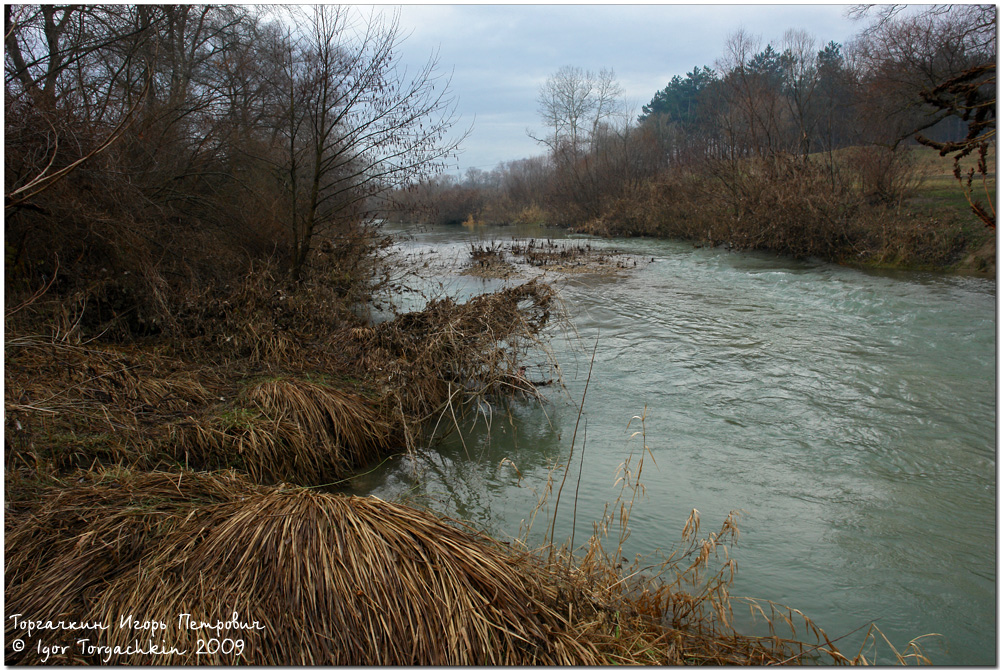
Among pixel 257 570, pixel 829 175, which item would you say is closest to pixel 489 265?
pixel 829 175

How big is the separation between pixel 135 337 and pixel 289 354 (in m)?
1.83

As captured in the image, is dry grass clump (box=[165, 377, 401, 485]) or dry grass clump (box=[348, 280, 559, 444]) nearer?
dry grass clump (box=[165, 377, 401, 485])

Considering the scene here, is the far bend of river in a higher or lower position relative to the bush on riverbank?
lower

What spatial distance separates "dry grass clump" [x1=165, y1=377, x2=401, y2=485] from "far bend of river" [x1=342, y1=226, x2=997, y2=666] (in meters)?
0.33

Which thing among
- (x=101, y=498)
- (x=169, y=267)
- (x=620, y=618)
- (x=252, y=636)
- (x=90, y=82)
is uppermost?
(x=90, y=82)

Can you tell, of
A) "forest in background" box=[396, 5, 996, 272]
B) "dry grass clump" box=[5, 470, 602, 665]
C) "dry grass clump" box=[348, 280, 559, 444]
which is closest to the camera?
"dry grass clump" box=[5, 470, 602, 665]

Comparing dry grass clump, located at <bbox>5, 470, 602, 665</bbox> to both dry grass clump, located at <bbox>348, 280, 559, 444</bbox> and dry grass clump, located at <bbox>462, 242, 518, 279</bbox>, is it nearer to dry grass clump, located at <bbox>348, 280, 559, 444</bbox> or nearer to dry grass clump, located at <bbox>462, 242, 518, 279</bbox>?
dry grass clump, located at <bbox>348, 280, 559, 444</bbox>

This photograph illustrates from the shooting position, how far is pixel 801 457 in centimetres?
581

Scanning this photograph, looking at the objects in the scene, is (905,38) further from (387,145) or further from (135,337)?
(135,337)

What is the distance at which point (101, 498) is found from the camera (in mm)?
3469

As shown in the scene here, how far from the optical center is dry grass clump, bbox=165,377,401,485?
486 centimetres

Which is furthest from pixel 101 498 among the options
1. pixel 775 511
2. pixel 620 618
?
pixel 775 511

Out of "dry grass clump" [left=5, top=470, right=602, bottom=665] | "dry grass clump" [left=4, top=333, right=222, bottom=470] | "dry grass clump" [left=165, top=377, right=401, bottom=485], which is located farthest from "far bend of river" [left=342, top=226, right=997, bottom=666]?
"dry grass clump" [left=4, top=333, right=222, bottom=470]

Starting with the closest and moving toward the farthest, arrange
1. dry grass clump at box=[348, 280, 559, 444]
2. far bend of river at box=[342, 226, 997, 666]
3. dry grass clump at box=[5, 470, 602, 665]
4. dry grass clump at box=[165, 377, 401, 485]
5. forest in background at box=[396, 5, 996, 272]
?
dry grass clump at box=[5, 470, 602, 665]
far bend of river at box=[342, 226, 997, 666]
dry grass clump at box=[165, 377, 401, 485]
dry grass clump at box=[348, 280, 559, 444]
forest in background at box=[396, 5, 996, 272]
